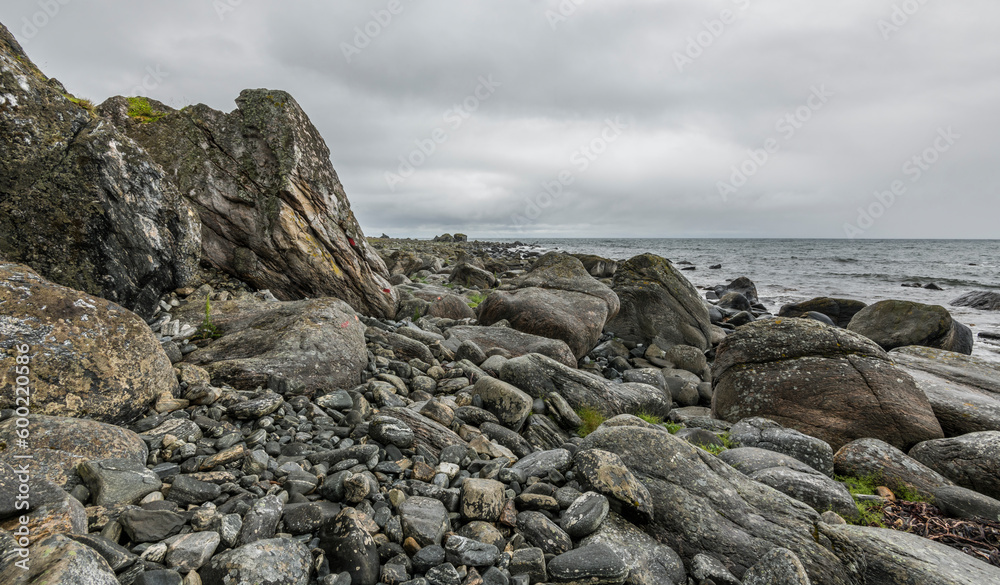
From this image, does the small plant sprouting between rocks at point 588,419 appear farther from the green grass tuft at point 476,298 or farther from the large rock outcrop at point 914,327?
the large rock outcrop at point 914,327

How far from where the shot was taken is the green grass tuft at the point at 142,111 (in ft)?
27.2

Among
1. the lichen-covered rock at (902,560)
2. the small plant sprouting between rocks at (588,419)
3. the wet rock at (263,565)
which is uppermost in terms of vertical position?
the wet rock at (263,565)

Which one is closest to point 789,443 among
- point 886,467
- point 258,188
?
point 886,467

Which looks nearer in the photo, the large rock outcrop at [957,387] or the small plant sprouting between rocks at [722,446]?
the small plant sprouting between rocks at [722,446]

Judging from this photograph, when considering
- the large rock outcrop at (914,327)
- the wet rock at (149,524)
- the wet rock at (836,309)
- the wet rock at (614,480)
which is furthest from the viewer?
the wet rock at (836,309)

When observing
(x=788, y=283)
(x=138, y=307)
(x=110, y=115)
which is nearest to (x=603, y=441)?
(x=138, y=307)

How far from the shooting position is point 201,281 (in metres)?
7.47

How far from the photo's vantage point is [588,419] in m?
6.00

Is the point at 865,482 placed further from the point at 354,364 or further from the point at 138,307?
the point at 138,307

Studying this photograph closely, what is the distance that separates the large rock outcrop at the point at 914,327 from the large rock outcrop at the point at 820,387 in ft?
27.3

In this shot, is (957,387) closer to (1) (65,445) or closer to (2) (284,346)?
(2) (284,346)

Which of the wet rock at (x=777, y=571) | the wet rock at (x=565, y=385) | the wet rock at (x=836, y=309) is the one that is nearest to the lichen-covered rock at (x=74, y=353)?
the wet rock at (x=565, y=385)

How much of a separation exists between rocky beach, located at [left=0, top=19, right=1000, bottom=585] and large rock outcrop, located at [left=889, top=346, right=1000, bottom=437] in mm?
59

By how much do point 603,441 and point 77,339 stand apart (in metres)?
5.01
